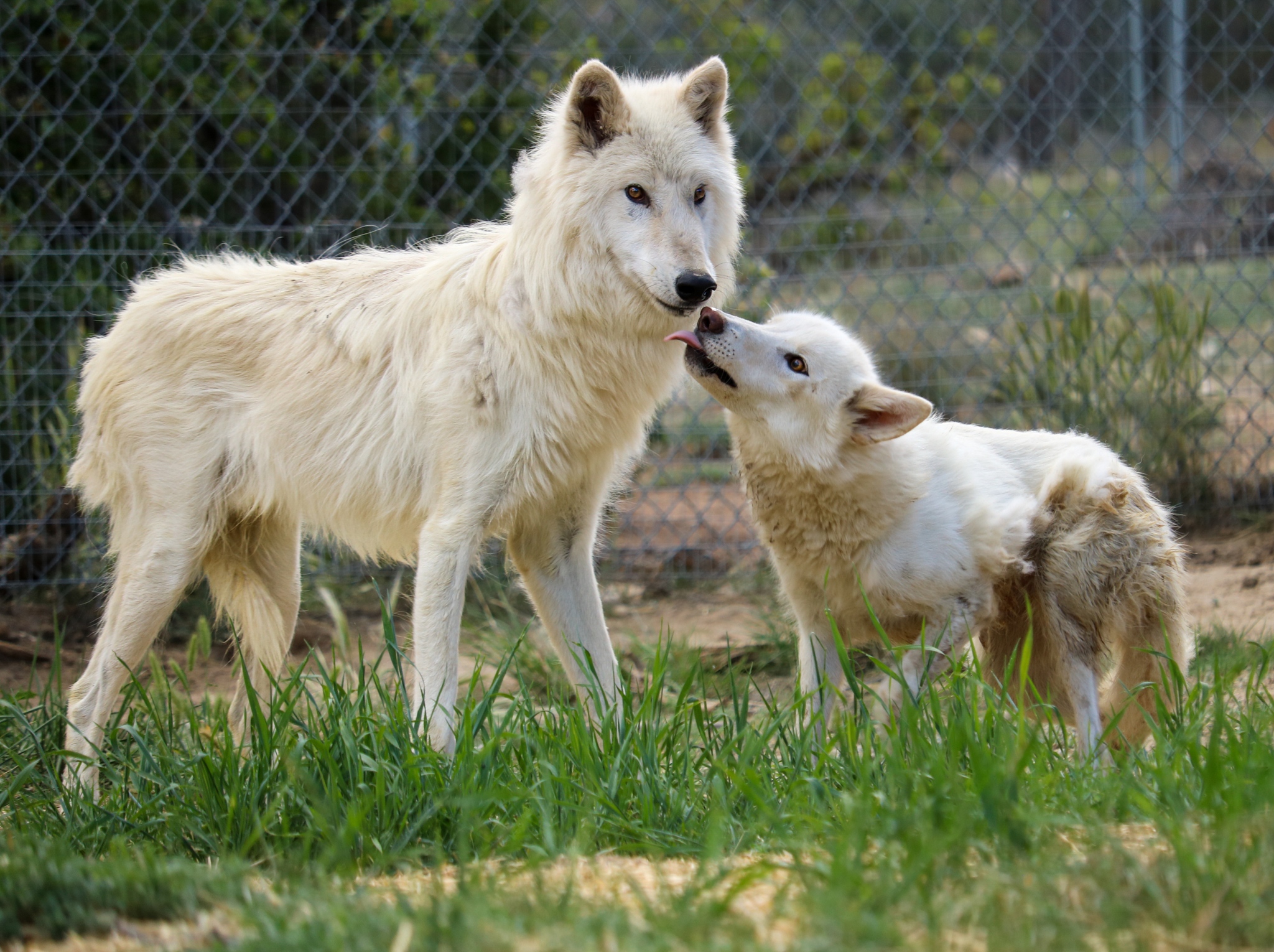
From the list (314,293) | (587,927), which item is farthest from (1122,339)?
(587,927)

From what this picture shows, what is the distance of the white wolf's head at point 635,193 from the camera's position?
11.3ft

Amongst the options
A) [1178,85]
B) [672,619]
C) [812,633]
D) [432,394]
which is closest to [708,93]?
[432,394]

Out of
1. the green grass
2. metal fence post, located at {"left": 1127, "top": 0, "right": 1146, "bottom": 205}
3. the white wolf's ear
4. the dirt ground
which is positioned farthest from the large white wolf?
metal fence post, located at {"left": 1127, "top": 0, "right": 1146, "bottom": 205}

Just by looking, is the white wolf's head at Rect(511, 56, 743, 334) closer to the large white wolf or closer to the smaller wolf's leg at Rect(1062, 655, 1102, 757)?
the large white wolf

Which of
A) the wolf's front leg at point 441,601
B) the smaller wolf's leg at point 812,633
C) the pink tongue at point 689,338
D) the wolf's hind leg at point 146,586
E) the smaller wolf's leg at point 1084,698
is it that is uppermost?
the pink tongue at point 689,338

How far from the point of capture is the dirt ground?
200 inches

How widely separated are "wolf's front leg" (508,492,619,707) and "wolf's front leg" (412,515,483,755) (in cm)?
32

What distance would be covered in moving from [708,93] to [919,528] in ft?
5.13

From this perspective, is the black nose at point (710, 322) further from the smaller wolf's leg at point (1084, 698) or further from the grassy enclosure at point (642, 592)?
the smaller wolf's leg at point (1084, 698)

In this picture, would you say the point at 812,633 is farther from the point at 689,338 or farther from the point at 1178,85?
the point at 1178,85

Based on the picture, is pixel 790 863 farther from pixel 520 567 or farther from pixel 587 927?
pixel 520 567

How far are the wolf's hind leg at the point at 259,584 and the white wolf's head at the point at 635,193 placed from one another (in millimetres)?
1542

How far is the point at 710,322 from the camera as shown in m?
3.42

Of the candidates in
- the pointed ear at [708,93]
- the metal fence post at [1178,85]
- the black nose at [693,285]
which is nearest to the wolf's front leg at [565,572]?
the black nose at [693,285]
